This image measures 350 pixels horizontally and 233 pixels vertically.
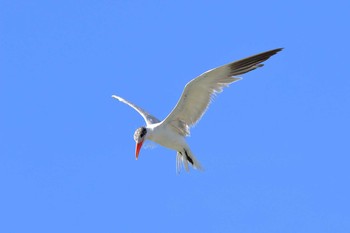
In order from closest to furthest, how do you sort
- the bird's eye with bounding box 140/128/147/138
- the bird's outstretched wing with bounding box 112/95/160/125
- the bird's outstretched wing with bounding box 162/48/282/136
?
the bird's outstretched wing with bounding box 162/48/282/136 → the bird's eye with bounding box 140/128/147/138 → the bird's outstretched wing with bounding box 112/95/160/125

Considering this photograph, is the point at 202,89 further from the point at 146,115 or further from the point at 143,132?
the point at 146,115

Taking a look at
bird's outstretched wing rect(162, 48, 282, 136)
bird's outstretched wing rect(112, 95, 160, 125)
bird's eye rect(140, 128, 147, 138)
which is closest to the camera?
bird's outstretched wing rect(162, 48, 282, 136)

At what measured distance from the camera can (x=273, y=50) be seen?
15922 millimetres

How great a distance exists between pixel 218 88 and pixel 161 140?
1.46 metres

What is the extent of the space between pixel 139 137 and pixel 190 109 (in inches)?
41.0

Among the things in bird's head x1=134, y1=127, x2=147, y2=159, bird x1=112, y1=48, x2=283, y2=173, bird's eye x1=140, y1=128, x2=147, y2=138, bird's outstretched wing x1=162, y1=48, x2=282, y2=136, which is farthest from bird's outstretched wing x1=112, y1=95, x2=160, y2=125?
bird's outstretched wing x1=162, y1=48, x2=282, y2=136

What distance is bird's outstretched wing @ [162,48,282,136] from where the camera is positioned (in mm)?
16250

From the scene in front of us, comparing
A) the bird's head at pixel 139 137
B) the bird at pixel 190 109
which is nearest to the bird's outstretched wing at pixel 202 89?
the bird at pixel 190 109

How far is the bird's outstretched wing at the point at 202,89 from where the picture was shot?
53.3 ft

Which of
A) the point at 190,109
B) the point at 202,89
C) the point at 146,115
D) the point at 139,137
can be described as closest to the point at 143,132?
the point at 139,137

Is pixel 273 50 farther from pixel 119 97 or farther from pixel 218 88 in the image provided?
pixel 119 97

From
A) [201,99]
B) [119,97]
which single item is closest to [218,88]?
[201,99]

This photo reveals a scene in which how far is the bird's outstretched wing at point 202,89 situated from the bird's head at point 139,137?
1.33ft

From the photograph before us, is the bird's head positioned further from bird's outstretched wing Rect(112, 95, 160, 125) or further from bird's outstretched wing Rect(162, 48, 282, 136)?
bird's outstretched wing Rect(112, 95, 160, 125)
